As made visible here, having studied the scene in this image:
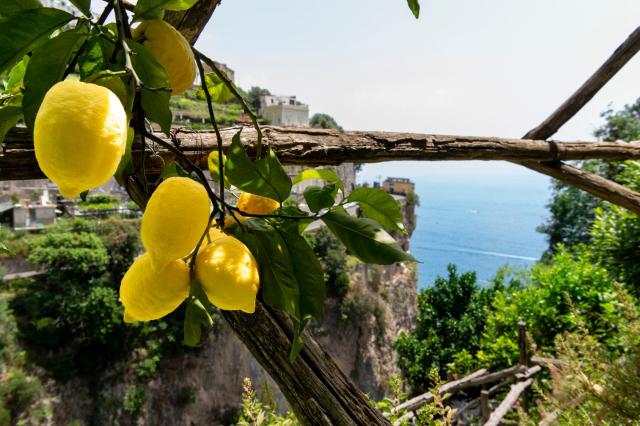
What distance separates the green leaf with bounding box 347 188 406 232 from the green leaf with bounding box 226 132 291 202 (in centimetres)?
7

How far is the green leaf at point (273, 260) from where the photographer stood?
0.22 meters

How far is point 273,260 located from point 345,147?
0.32 m

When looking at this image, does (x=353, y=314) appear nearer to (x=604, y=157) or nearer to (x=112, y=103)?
(x=604, y=157)

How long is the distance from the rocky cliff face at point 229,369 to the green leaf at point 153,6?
326 cm

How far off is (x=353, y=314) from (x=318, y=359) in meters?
7.79

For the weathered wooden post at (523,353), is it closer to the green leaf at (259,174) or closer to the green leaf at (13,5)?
the green leaf at (259,174)

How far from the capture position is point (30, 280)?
556cm

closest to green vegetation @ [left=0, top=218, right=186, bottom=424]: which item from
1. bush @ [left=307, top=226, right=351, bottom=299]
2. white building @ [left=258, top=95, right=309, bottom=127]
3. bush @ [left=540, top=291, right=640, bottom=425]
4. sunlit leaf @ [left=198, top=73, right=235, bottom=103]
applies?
bush @ [left=307, top=226, right=351, bottom=299]

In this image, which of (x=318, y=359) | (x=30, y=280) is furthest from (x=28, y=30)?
(x=30, y=280)

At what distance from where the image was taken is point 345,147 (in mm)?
520

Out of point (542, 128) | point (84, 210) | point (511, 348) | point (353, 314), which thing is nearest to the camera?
point (542, 128)

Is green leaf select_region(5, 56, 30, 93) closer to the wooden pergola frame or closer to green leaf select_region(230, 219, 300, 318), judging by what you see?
the wooden pergola frame

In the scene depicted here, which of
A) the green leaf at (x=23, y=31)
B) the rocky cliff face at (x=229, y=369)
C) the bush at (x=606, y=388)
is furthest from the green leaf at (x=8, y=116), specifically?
the rocky cliff face at (x=229, y=369)

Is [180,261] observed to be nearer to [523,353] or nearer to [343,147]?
[343,147]
